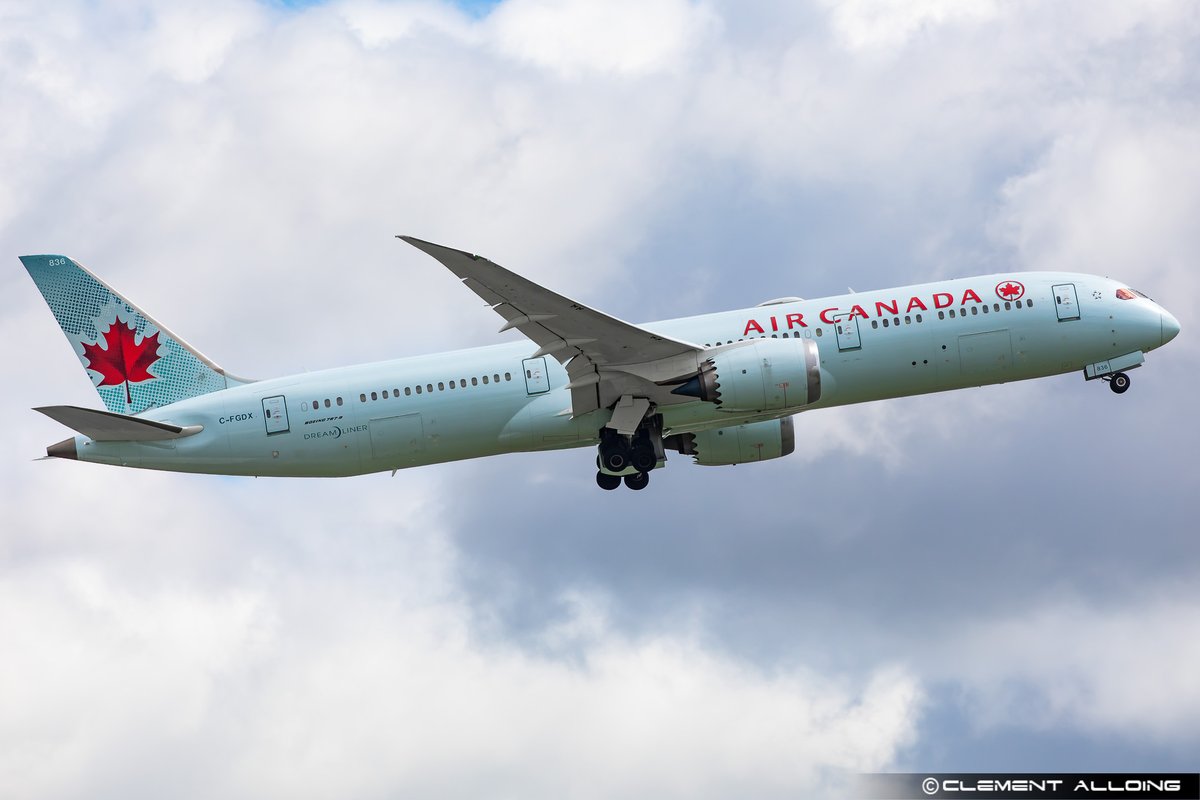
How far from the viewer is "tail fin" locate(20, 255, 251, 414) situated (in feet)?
176

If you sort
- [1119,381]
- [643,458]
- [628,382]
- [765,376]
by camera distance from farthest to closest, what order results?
[1119,381] → [643,458] → [628,382] → [765,376]

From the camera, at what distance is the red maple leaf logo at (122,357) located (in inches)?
2127

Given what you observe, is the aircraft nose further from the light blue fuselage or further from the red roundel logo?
the red roundel logo

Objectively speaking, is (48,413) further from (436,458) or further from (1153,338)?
(1153,338)

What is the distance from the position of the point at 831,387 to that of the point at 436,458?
1276 centimetres

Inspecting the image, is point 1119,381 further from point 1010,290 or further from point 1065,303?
point 1010,290

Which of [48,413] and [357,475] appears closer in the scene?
[48,413]

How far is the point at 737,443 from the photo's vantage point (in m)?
56.4

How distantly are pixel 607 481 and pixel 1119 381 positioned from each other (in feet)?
56.4

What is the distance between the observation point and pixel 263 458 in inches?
2052

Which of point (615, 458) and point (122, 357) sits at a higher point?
point (122, 357)

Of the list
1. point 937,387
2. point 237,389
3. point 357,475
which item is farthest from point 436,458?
point 937,387

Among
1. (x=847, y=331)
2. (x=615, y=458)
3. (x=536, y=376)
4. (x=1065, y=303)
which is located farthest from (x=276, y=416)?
(x=1065, y=303)

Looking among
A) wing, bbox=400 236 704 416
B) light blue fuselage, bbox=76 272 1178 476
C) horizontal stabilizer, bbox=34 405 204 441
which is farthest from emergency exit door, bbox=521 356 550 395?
horizontal stabilizer, bbox=34 405 204 441
